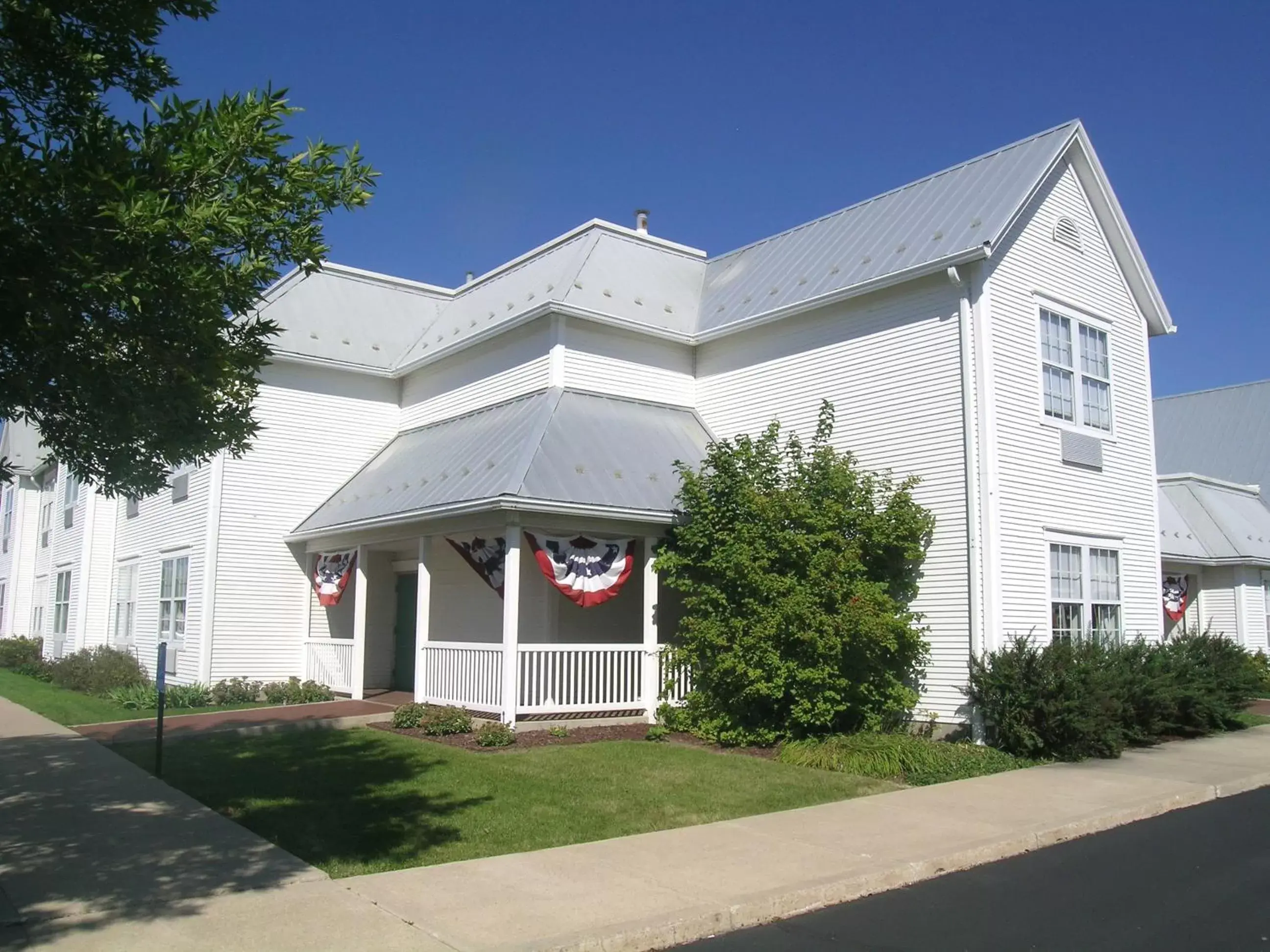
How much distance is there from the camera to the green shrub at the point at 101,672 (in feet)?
65.9

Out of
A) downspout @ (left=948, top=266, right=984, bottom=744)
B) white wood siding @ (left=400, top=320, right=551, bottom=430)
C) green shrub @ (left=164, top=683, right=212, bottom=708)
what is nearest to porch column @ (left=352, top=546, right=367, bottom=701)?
green shrub @ (left=164, top=683, right=212, bottom=708)

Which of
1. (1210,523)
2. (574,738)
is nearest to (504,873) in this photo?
(574,738)

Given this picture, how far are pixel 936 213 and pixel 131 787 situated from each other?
1283cm

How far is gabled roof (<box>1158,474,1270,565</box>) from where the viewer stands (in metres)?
23.3

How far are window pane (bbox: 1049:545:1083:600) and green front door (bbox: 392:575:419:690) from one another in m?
10.9

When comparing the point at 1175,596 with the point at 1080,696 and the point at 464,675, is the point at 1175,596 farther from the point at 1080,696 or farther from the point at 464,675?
the point at 464,675

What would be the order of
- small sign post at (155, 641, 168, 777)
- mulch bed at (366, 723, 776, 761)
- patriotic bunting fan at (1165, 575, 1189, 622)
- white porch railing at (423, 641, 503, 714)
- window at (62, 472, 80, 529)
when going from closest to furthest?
small sign post at (155, 641, 168, 777), mulch bed at (366, 723, 776, 761), white porch railing at (423, 641, 503, 714), patriotic bunting fan at (1165, 575, 1189, 622), window at (62, 472, 80, 529)

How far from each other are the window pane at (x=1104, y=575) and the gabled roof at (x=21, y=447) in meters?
30.9

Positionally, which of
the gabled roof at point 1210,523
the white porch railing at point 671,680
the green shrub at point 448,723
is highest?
the gabled roof at point 1210,523

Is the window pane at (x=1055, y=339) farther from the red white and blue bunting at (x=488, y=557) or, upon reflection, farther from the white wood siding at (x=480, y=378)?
the red white and blue bunting at (x=488, y=557)

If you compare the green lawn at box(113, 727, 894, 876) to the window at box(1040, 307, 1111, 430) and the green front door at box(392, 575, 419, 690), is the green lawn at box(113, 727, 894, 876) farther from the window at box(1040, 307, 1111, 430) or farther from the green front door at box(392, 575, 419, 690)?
the window at box(1040, 307, 1111, 430)

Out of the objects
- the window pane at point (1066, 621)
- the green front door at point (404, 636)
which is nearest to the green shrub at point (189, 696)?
the green front door at point (404, 636)

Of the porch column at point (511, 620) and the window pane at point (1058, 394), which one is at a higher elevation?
the window pane at point (1058, 394)

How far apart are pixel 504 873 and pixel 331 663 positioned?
482 inches
